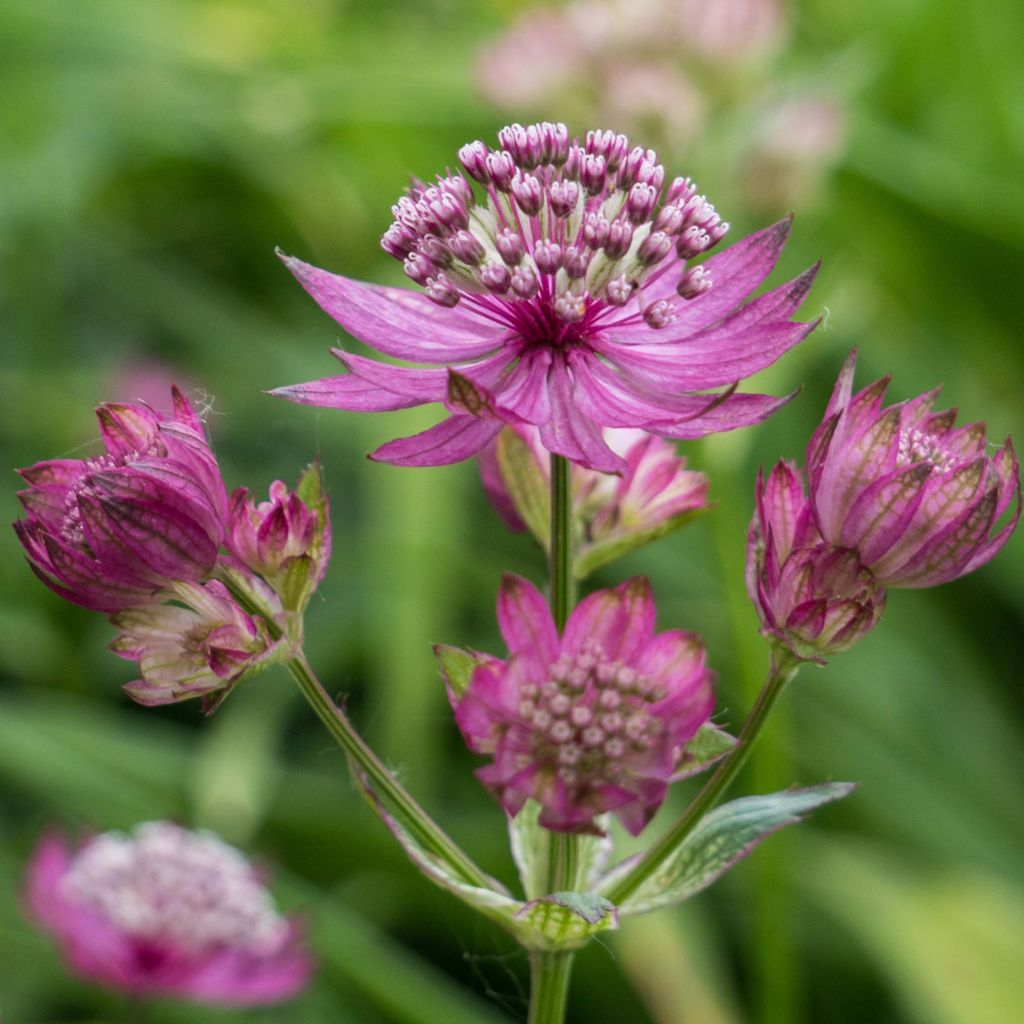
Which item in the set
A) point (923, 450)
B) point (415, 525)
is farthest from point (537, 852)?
point (415, 525)

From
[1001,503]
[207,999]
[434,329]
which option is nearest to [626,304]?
[434,329]

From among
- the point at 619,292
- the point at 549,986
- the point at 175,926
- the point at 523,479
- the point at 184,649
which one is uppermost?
the point at 619,292

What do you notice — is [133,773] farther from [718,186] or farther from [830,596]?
[830,596]

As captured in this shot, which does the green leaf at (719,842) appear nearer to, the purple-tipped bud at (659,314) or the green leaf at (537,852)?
the green leaf at (537,852)

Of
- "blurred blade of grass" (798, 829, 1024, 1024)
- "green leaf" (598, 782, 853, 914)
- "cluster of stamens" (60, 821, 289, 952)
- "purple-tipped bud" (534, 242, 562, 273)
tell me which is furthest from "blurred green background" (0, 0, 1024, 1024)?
"green leaf" (598, 782, 853, 914)

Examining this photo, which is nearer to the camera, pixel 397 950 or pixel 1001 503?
pixel 1001 503

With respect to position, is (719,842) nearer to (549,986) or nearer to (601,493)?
(549,986)
